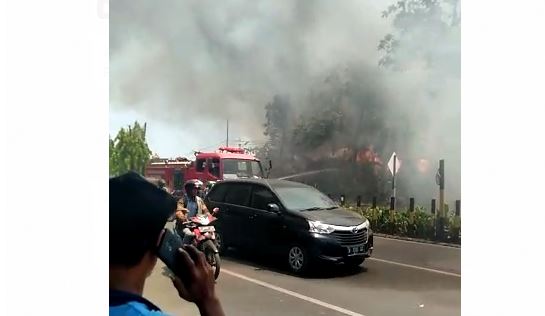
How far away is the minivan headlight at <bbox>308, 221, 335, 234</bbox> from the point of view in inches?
80.7

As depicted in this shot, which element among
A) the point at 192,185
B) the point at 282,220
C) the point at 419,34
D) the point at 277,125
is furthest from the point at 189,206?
the point at 419,34

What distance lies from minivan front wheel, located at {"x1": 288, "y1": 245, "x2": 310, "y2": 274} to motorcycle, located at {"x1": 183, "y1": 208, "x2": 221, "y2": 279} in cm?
29

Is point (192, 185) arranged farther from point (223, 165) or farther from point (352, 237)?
point (352, 237)

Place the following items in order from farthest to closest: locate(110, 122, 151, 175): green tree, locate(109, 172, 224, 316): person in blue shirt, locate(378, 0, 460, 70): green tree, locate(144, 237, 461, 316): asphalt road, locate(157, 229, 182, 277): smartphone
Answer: locate(378, 0, 460, 70): green tree < locate(144, 237, 461, 316): asphalt road < locate(110, 122, 151, 175): green tree < locate(157, 229, 182, 277): smartphone < locate(109, 172, 224, 316): person in blue shirt

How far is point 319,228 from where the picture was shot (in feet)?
6.75

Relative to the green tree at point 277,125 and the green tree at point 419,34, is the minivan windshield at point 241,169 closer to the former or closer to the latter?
the green tree at point 277,125

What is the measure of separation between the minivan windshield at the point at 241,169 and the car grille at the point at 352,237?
0.40 meters

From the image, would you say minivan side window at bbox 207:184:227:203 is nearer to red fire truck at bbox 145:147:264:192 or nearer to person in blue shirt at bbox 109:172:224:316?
red fire truck at bbox 145:147:264:192

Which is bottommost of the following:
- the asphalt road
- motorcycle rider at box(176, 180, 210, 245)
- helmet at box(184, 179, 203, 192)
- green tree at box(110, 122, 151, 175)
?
the asphalt road

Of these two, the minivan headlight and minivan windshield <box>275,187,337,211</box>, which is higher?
minivan windshield <box>275,187,337,211</box>

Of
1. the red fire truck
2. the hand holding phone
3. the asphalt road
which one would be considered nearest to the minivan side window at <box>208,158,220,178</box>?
the red fire truck
